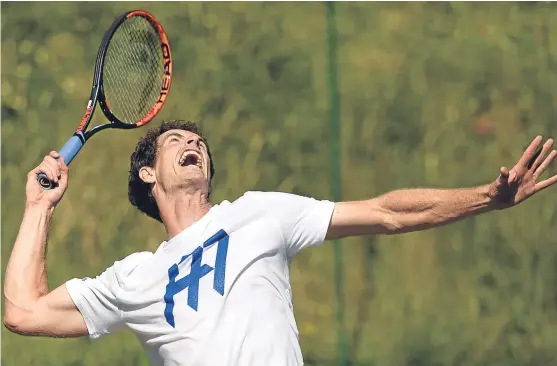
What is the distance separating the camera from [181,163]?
236 inches

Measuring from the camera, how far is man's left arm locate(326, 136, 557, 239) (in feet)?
17.0

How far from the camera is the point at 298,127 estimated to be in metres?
8.09

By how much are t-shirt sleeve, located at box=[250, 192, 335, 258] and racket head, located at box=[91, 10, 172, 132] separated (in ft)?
4.22

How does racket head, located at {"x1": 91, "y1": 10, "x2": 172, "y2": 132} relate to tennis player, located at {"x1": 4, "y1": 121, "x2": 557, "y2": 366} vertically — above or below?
above

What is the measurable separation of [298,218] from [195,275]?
0.47 m

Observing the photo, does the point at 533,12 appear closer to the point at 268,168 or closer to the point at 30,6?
the point at 268,168

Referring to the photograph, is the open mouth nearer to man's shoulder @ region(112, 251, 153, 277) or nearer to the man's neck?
the man's neck

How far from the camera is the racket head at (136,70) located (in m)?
6.72

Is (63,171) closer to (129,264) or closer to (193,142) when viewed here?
(129,264)

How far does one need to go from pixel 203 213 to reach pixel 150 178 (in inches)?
17.0

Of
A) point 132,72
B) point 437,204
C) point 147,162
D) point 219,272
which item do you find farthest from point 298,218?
point 132,72

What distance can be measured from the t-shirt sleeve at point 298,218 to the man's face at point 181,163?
44 cm

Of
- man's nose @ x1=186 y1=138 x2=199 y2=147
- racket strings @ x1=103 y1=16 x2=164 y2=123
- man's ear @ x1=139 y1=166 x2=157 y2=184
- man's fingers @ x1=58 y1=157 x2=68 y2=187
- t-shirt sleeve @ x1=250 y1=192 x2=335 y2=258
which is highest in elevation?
racket strings @ x1=103 y1=16 x2=164 y2=123

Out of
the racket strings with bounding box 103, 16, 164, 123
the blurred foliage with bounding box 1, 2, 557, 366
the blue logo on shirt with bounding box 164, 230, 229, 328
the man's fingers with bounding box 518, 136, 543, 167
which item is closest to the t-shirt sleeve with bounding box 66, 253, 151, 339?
the blue logo on shirt with bounding box 164, 230, 229, 328
